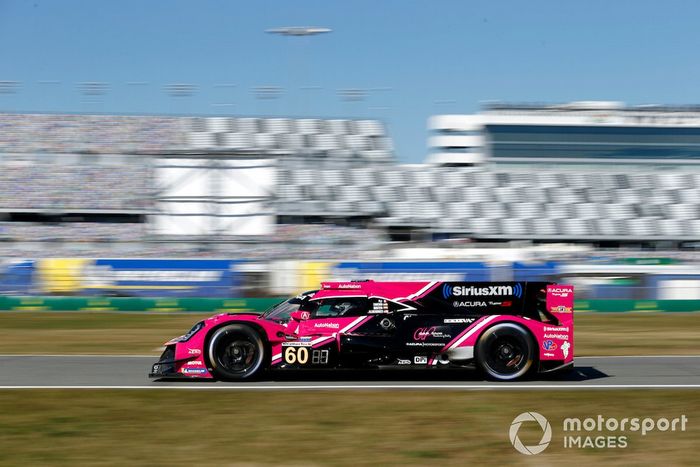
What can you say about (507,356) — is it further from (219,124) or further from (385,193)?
(219,124)

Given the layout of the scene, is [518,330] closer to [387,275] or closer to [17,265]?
[387,275]

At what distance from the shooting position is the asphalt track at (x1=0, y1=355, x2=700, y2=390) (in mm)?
9781

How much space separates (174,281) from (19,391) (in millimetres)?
17985

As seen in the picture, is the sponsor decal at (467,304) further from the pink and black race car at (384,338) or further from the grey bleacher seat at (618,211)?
the grey bleacher seat at (618,211)

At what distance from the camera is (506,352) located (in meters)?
10.0

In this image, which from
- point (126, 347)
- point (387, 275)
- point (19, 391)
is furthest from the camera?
point (387, 275)

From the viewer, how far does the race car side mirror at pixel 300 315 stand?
32.6ft

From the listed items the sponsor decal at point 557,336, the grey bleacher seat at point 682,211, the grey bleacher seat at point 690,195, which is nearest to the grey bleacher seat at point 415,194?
the grey bleacher seat at point 682,211

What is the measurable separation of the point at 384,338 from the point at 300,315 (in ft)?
3.28

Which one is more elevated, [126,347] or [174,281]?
[174,281]

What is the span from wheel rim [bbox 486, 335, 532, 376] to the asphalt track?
0.61 ft

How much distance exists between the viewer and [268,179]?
4062 centimetres

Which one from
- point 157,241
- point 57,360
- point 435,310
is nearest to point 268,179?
point 157,241

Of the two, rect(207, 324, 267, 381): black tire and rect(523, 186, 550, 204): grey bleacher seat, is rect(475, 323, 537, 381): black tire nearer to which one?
rect(207, 324, 267, 381): black tire
